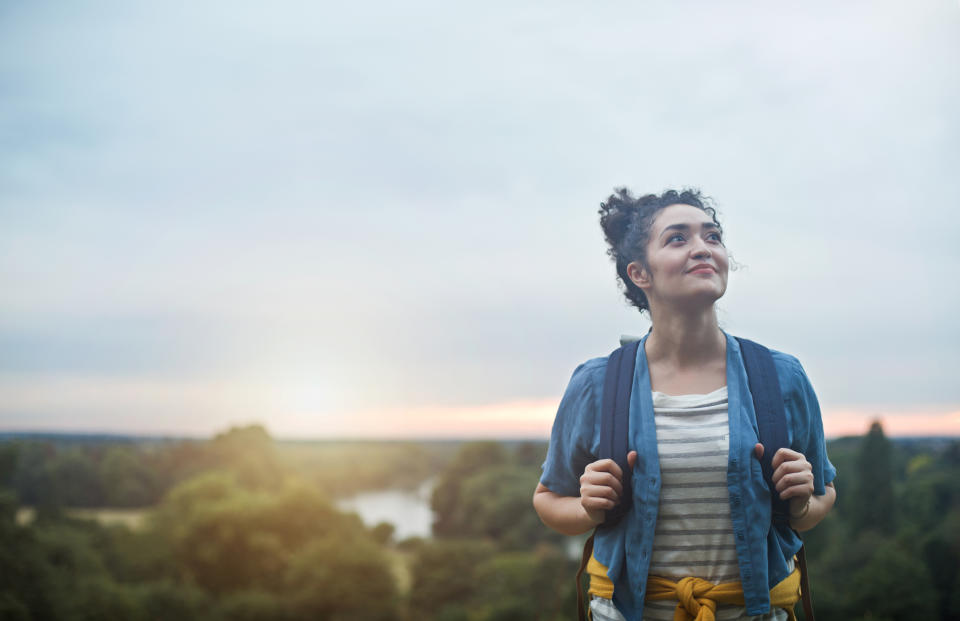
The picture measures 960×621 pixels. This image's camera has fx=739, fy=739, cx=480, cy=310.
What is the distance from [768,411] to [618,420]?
0.49 meters

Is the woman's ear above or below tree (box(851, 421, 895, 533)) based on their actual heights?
above

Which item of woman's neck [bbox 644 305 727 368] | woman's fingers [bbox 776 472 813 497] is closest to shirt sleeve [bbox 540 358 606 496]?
woman's neck [bbox 644 305 727 368]

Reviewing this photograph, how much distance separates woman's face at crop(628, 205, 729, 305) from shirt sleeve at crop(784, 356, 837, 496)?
Answer: 405 mm

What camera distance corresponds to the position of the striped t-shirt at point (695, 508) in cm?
240

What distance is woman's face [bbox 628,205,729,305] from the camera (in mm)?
2564

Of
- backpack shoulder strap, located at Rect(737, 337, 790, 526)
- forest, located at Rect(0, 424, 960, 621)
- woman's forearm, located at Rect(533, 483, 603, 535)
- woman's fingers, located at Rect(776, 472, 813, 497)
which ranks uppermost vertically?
backpack shoulder strap, located at Rect(737, 337, 790, 526)

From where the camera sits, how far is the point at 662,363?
2.69 m

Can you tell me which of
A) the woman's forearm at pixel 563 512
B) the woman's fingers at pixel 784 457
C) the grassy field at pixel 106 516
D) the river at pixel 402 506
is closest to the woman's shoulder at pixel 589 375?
the woman's forearm at pixel 563 512

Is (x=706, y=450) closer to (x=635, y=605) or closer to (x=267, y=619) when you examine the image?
(x=635, y=605)

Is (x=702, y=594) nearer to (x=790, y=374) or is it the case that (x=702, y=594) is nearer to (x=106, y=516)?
(x=790, y=374)

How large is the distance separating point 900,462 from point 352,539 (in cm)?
1847

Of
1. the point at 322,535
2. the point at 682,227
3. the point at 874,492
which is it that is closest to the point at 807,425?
the point at 682,227

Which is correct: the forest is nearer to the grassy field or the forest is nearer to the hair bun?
the grassy field

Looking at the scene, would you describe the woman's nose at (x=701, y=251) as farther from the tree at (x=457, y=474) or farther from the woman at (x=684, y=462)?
the tree at (x=457, y=474)
